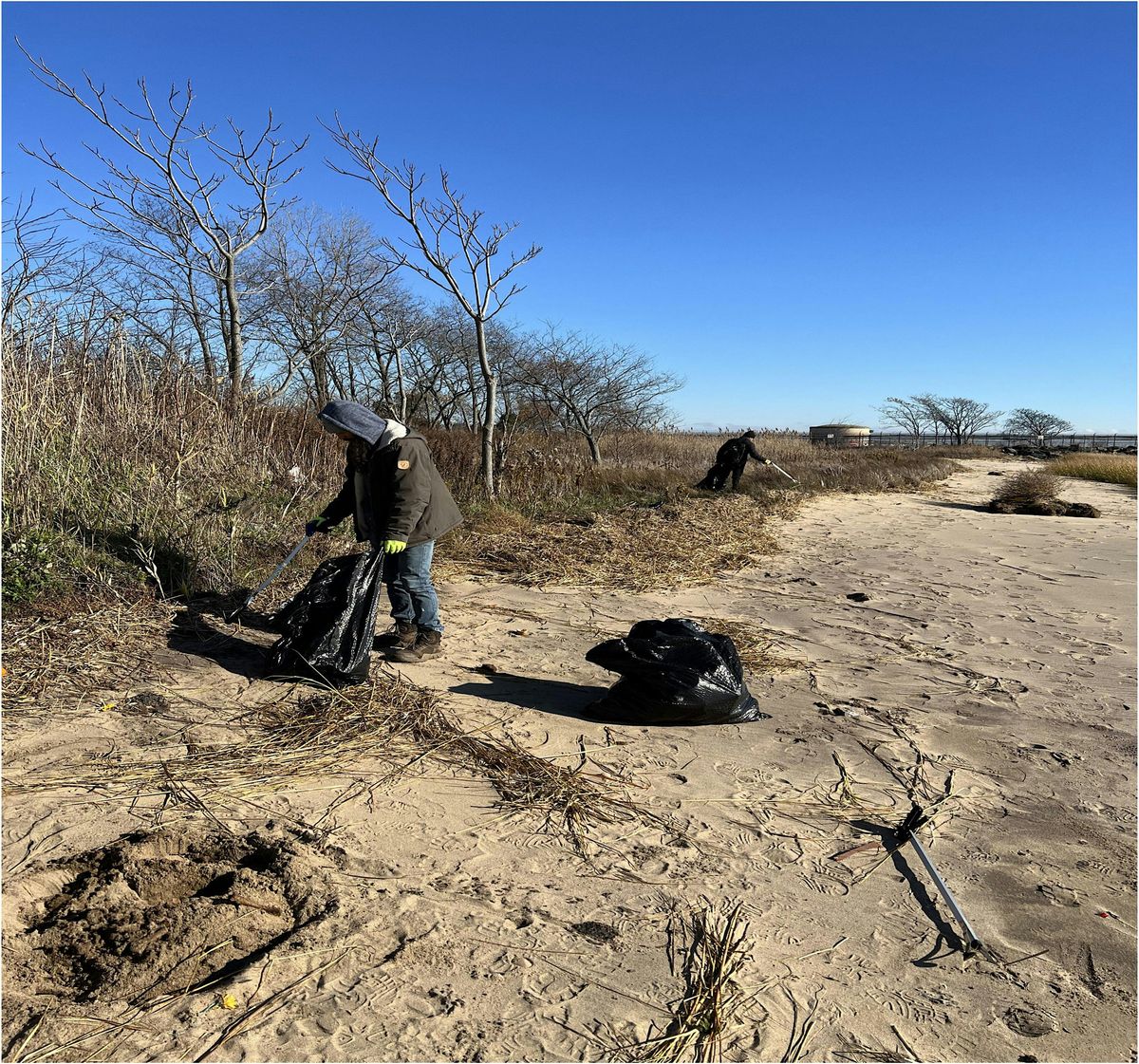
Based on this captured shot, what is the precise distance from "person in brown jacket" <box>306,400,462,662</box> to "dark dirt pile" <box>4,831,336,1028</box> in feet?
6.96

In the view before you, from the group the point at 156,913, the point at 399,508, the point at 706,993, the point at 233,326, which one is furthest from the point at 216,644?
the point at 233,326

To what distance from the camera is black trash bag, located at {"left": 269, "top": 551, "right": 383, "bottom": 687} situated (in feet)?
13.7

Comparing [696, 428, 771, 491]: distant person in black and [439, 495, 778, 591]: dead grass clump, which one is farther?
[696, 428, 771, 491]: distant person in black

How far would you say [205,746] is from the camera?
11.3ft

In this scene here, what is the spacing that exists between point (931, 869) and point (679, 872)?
856mm

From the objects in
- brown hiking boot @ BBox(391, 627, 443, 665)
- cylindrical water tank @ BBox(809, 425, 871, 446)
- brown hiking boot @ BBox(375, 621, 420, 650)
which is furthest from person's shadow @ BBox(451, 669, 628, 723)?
cylindrical water tank @ BBox(809, 425, 871, 446)

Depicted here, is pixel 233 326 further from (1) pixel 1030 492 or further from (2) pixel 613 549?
(1) pixel 1030 492

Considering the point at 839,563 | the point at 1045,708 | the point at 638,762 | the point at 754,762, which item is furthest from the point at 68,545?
the point at 839,563

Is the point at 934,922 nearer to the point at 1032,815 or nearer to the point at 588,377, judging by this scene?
the point at 1032,815

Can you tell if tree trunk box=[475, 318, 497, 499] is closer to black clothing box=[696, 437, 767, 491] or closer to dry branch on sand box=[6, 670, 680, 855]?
black clothing box=[696, 437, 767, 491]

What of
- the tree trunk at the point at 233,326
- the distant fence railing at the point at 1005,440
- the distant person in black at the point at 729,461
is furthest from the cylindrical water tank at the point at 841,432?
the tree trunk at the point at 233,326

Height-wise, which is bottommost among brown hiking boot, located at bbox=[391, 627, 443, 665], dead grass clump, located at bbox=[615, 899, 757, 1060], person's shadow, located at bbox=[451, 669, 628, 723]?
dead grass clump, located at bbox=[615, 899, 757, 1060]

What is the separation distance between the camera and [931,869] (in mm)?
2676

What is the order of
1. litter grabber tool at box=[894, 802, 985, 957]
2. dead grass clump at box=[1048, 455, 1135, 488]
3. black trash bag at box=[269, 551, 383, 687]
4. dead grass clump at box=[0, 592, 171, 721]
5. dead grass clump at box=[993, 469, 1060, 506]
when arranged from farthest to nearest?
dead grass clump at box=[1048, 455, 1135, 488]
dead grass clump at box=[993, 469, 1060, 506]
black trash bag at box=[269, 551, 383, 687]
dead grass clump at box=[0, 592, 171, 721]
litter grabber tool at box=[894, 802, 985, 957]
